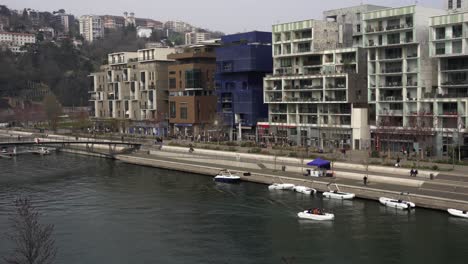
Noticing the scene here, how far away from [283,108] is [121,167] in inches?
911

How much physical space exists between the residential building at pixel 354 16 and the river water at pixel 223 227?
29251 millimetres

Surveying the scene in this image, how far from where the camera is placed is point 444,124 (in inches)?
2317

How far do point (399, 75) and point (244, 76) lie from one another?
27.1m

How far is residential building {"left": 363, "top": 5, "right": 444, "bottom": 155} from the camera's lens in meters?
61.6

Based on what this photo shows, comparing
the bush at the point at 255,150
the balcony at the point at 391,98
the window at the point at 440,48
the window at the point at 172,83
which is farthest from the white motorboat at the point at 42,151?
the window at the point at 440,48

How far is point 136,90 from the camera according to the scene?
358 ft

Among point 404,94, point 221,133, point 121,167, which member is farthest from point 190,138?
point 404,94

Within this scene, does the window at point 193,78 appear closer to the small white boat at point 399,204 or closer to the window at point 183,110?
the window at point 183,110

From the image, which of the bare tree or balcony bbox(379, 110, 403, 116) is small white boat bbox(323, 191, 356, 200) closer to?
balcony bbox(379, 110, 403, 116)

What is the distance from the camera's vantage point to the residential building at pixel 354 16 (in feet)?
246

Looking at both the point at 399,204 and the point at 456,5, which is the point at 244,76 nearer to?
the point at 456,5

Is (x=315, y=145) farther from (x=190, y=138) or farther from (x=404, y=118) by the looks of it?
(x=190, y=138)

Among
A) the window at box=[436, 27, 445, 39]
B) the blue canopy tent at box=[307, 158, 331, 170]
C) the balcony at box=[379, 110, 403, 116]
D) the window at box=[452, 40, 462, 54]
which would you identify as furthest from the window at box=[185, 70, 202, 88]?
the window at box=[452, 40, 462, 54]

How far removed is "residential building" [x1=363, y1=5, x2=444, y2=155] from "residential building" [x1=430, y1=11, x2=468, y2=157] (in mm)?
1146
